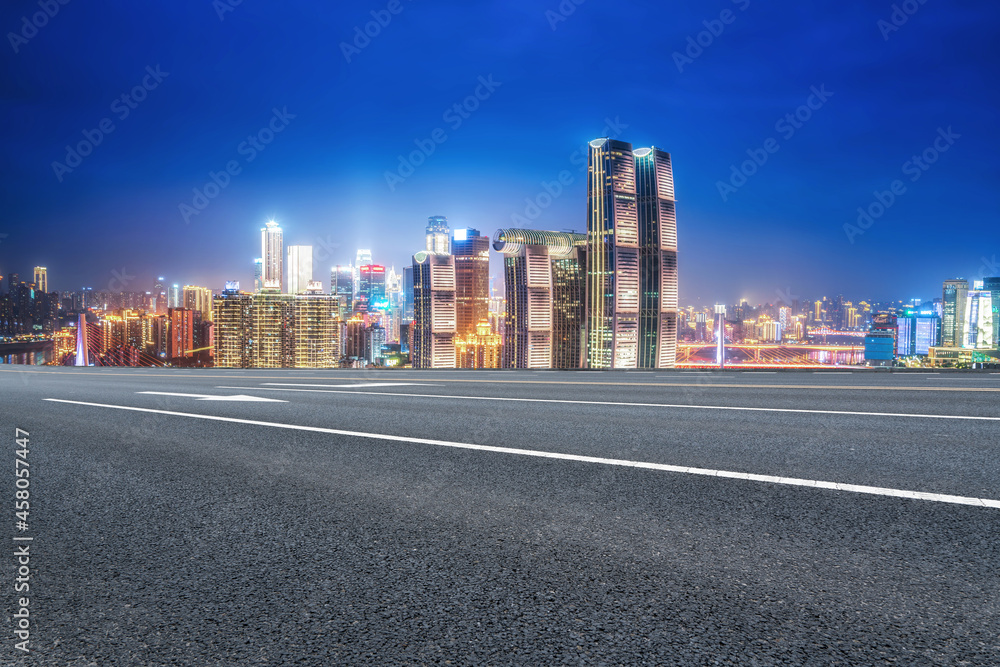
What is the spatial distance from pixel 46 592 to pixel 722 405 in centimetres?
846

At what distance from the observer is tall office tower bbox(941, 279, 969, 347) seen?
84.2m

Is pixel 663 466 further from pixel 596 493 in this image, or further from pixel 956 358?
pixel 956 358

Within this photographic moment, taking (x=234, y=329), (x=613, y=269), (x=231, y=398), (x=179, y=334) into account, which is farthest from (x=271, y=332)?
(x=231, y=398)

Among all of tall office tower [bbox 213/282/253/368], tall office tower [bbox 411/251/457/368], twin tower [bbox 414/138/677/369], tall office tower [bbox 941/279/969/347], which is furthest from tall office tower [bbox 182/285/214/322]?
tall office tower [bbox 941/279/969/347]

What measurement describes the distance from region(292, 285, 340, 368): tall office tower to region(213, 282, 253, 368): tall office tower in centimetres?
662

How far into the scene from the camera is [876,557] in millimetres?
2906

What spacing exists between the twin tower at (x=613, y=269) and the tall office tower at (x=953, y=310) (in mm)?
40448

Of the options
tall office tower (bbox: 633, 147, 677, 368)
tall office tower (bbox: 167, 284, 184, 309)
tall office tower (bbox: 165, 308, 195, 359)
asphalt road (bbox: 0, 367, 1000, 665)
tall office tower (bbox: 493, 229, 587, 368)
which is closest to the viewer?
asphalt road (bbox: 0, 367, 1000, 665)

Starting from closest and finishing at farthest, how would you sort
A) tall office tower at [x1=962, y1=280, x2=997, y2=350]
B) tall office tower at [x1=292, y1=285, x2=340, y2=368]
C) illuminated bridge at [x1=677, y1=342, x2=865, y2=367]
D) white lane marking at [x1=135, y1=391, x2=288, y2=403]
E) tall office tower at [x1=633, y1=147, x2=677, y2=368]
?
1. white lane marking at [x1=135, y1=391, x2=288, y2=403]
2. tall office tower at [x1=962, y1=280, x2=997, y2=350]
3. tall office tower at [x1=292, y1=285, x2=340, y2=368]
4. illuminated bridge at [x1=677, y1=342, x2=865, y2=367]
5. tall office tower at [x1=633, y1=147, x2=677, y2=368]

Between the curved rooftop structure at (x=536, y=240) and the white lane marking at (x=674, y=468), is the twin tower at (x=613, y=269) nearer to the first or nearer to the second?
the curved rooftop structure at (x=536, y=240)

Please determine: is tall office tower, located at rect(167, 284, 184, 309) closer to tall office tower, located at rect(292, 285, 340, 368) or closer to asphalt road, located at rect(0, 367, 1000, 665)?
tall office tower, located at rect(292, 285, 340, 368)

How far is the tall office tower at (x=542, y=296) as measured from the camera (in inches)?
4601

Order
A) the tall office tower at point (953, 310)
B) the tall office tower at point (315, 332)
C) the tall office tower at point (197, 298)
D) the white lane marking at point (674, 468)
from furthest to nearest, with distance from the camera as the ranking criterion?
the tall office tower at point (197, 298), the tall office tower at point (315, 332), the tall office tower at point (953, 310), the white lane marking at point (674, 468)

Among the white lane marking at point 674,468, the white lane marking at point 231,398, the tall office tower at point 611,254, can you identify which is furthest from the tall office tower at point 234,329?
the white lane marking at point 674,468
